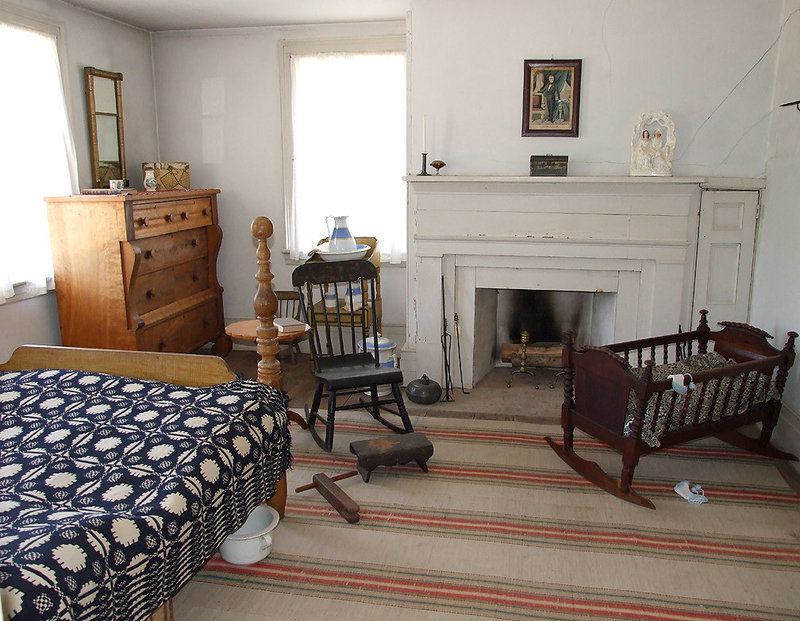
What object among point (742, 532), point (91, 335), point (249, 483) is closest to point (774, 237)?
point (742, 532)

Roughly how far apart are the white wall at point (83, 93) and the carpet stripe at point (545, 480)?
1.99m

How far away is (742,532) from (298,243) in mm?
3672

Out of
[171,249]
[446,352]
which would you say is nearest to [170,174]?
[171,249]

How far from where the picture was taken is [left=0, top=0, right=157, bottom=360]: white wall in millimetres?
4066

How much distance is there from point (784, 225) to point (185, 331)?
3.90m

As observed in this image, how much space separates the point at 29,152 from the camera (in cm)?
407

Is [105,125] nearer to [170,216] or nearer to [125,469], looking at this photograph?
[170,216]

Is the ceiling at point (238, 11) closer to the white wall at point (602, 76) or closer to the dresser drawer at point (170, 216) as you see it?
the white wall at point (602, 76)

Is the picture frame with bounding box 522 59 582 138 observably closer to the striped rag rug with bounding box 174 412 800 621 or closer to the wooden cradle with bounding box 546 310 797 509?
the wooden cradle with bounding box 546 310 797 509

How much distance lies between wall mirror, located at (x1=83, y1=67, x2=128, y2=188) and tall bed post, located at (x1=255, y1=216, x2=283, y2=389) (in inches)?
90.7

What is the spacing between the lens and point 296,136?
5.16 metres

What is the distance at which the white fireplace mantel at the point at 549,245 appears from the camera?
402cm

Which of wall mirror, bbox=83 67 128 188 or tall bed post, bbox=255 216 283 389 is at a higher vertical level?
wall mirror, bbox=83 67 128 188

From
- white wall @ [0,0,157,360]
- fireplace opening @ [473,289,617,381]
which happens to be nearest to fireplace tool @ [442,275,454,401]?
fireplace opening @ [473,289,617,381]
